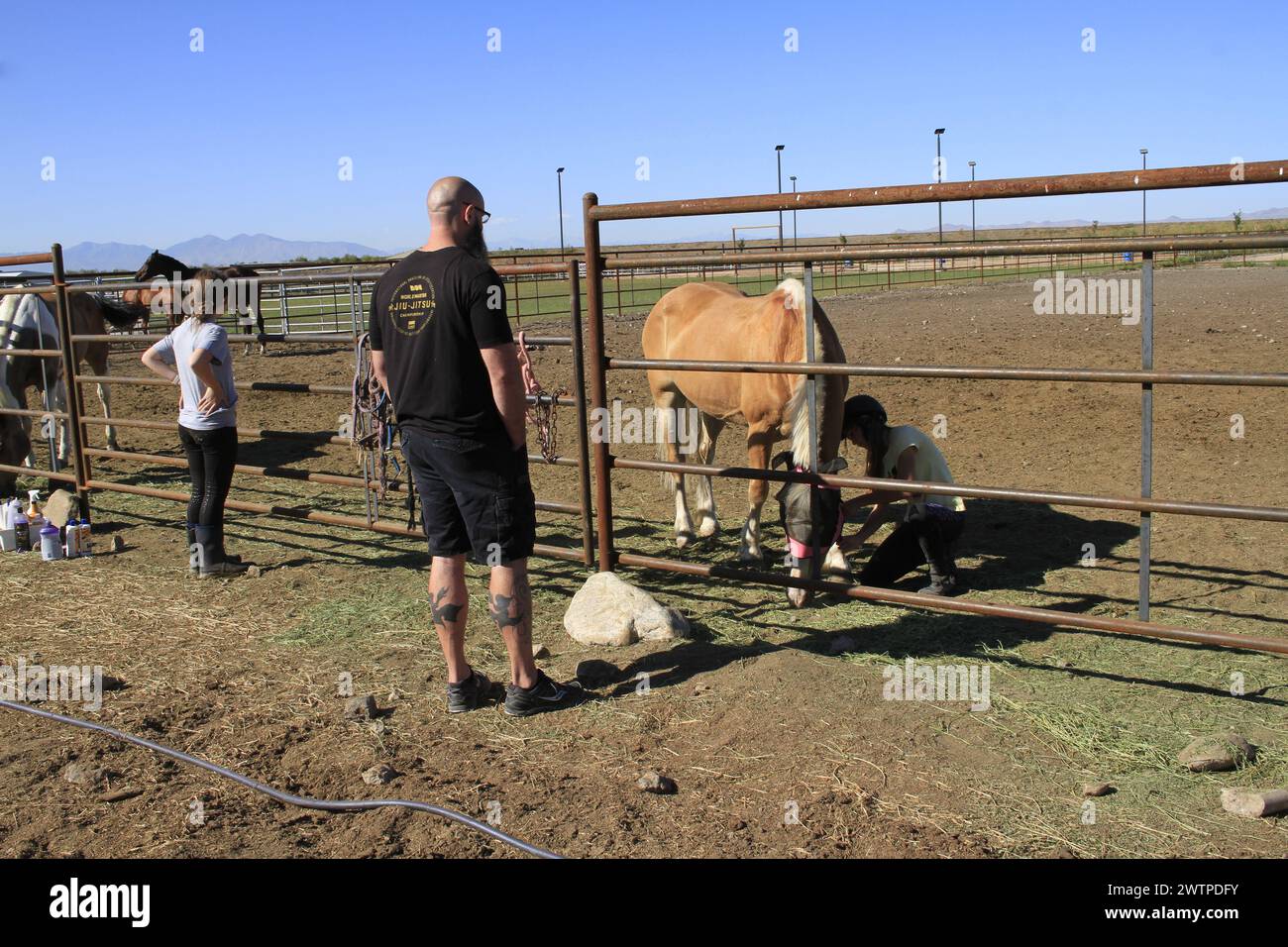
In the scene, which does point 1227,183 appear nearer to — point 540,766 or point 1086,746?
point 1086,746

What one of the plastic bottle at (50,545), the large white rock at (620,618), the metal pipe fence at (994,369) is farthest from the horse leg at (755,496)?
the plastic bottle at (50,545)

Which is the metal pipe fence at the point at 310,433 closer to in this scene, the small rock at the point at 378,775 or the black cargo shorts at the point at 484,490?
the black cargo shorts at the point at 484,490

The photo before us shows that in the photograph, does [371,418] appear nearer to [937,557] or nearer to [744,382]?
[744,382]

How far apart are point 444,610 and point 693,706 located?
0.98 m

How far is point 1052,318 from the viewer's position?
16.9m

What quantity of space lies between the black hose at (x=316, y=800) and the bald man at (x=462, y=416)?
0.77 metres

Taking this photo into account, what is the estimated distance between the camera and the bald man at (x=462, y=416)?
3463 millimetres

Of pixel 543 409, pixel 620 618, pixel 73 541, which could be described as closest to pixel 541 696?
pixel 620 618

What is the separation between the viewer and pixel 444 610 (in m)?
3.71

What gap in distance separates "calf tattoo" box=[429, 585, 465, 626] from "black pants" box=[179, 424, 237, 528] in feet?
8.11

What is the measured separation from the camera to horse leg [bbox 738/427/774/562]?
5711 millimetres

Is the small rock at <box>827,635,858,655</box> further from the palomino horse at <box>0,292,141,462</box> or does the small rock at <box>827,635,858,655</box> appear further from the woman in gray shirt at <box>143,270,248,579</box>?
the palomino horse at <box>0,292,141,462</box>

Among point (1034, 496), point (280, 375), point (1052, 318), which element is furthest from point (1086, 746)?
point (1052, 318)
